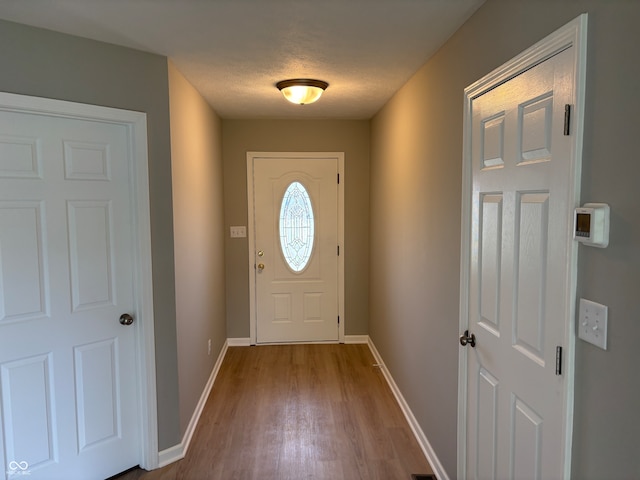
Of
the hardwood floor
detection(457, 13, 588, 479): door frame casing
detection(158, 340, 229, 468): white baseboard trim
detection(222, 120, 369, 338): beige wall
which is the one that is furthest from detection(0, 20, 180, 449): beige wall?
detection(222, 120, 369, 338): beige wall

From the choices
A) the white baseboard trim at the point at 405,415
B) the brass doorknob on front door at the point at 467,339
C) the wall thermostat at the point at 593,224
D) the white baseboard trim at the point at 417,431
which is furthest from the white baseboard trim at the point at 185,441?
the wall thermostat at the point at 593,224

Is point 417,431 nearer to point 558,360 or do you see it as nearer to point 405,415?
point 405,415

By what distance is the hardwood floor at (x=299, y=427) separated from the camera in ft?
7.93

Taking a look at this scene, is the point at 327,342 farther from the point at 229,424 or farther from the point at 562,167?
the point at 562,167

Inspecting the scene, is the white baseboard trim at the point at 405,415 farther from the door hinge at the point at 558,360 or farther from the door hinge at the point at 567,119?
the door hinge at the point at 567,119

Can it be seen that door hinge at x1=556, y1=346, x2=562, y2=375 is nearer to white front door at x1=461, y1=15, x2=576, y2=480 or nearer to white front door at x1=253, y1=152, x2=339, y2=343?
white front door at x1=461, y1=15, x2=576, y2=480

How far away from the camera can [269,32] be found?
2.04 m

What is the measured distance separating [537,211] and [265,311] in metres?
3.47

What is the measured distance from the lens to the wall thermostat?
106 centimetres

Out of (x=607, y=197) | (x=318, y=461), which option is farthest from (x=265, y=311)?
(x=607, y=197)

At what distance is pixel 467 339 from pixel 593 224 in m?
0.94

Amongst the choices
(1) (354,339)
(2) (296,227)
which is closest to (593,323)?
(2) (296,227)

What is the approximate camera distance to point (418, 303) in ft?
8.96

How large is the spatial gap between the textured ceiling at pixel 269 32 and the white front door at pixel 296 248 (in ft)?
4.89
